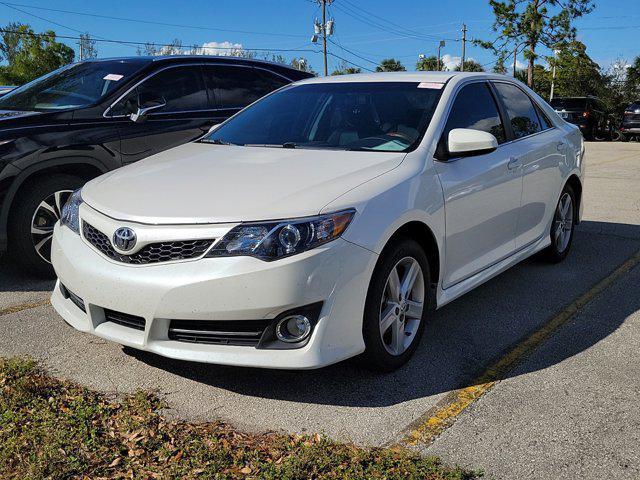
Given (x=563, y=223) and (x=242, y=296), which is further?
(x=563, y=223)

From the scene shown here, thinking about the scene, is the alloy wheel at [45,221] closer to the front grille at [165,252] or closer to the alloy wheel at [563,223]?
the front grille at [165,252]

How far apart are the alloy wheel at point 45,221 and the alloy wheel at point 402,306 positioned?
9.39 feet

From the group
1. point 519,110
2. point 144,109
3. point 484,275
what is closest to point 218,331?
point 484,275

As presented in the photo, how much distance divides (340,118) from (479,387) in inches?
76.8

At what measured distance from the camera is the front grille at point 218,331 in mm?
3156

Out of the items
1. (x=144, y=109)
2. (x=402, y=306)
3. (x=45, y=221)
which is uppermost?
(x=144, y=109)

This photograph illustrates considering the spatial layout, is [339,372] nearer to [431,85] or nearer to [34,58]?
[431,85]

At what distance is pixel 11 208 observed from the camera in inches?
200

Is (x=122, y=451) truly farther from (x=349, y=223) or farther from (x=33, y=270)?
(x=33, y=270)

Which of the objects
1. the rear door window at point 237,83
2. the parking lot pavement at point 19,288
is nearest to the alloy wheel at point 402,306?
the parking lot pavement at point 19,288

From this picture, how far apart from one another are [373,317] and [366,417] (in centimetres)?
48

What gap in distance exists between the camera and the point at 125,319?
335 cm

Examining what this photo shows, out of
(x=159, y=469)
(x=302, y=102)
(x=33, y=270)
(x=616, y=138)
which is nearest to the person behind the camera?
(x=159, y=469)

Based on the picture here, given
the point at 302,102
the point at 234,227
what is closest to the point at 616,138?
the point at 302,102
